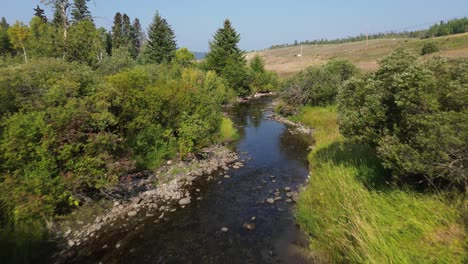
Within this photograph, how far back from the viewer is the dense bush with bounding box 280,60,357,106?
83.7ft

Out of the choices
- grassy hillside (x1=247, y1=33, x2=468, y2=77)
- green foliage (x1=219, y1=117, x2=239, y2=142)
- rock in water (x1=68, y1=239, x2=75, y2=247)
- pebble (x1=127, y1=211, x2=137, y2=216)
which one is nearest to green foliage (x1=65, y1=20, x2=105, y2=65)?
green foliage (x1=219, y1=117, x2=239, y2=142)

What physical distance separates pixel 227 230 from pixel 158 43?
40.4 meters

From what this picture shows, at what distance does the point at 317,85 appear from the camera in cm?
2561

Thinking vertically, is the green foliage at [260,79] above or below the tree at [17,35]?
below

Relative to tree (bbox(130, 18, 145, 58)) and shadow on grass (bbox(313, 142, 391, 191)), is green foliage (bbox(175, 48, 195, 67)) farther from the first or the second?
tree (bbox(130, 18, 145, 58))

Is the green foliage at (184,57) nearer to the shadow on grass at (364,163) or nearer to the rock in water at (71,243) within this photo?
the shadow on grass at (364,163)

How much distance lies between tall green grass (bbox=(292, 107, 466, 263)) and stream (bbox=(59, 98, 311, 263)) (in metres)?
1.01

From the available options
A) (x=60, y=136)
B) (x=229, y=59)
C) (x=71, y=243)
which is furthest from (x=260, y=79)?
(x=71, y=243)

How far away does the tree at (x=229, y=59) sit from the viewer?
40.5m

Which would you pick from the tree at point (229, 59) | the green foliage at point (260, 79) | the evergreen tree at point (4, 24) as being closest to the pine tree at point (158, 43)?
the tree at point (229, 59)

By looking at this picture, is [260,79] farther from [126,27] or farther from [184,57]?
[126,27]

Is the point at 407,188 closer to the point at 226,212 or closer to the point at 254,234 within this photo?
the point at 254,234

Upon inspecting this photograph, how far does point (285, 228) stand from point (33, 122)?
9.12 metres

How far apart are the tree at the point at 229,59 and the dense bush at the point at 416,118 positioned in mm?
31996
